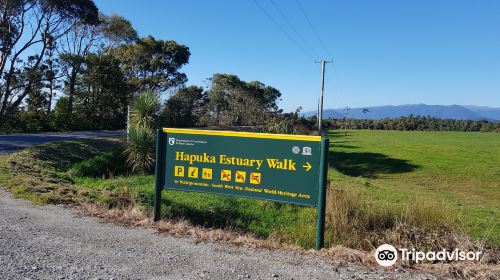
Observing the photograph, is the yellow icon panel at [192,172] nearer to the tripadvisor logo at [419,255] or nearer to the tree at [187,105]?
the tripadvisor logo at [419,255]

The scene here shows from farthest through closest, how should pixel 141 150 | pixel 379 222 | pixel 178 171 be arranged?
pixel 141 150, pixel 379 222, pixel 178 171

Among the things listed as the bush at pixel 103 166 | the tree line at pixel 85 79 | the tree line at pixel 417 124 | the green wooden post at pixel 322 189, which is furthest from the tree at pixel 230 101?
the tree line at pixel 417 124

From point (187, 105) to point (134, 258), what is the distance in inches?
1595

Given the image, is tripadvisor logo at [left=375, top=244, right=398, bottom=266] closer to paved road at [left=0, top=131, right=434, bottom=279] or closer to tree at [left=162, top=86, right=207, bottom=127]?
paved road at [left=0, top=131, right=434, bottom=279]

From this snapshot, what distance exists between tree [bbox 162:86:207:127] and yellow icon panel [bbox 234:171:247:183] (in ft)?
108

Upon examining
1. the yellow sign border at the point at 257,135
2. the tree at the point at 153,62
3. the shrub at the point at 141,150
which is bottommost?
the shrub at the point at 141,150

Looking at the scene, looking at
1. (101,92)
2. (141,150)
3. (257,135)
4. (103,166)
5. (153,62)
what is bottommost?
(103,166)

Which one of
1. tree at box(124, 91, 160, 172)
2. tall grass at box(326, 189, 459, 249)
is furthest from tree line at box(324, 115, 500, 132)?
tall grass at box(326, 189, 459, 249)

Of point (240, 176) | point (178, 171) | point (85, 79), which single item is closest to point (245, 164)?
point (240, 176)

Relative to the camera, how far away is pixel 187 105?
44.7 m

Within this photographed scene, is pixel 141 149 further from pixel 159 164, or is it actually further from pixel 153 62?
pixel 153 62

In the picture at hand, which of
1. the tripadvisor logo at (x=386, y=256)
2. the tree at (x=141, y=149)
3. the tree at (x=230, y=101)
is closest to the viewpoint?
the tripadvisor logo at (x=386, y=256)

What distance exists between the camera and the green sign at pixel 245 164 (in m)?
5.77

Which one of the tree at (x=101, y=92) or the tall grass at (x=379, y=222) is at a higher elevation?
the tree at (x=101, y=92)
